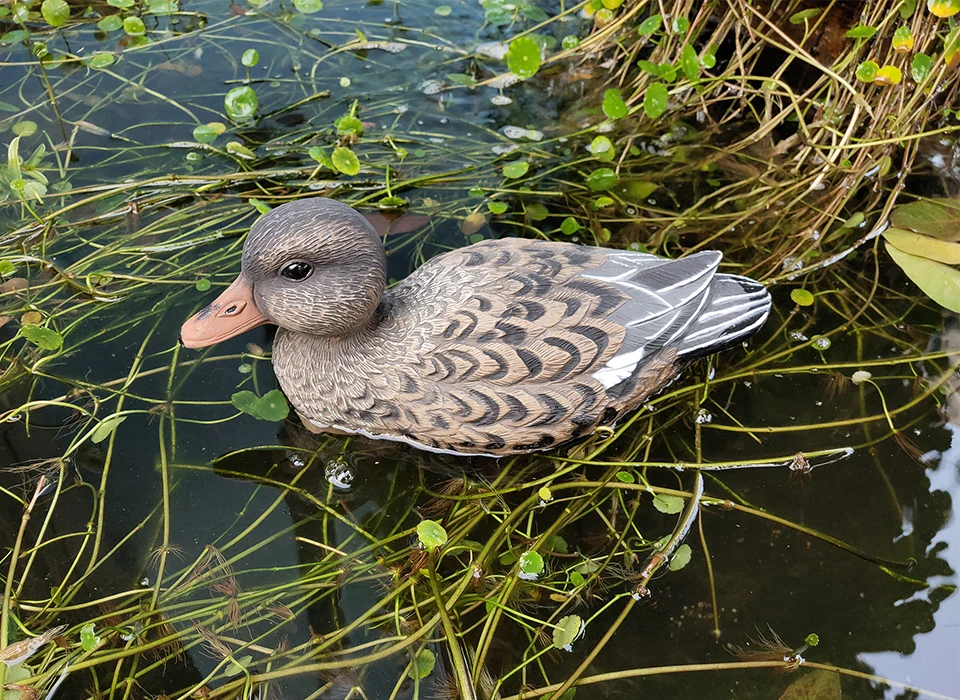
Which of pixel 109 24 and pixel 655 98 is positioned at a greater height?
pixel 109 24

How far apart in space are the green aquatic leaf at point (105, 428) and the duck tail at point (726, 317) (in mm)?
2204

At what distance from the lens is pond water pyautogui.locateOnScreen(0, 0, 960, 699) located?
8.00 feet

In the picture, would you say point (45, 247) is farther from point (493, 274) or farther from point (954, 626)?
point (954, 626)

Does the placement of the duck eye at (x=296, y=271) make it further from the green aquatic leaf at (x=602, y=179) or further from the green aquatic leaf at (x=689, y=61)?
the green aquatic leaf at (x=689, y=61)

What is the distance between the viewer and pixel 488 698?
232 cm

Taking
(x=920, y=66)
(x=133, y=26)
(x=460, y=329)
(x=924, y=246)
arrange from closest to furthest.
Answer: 1. (x=460, y=329)
2. (x=920, y=66)
3. (x=924, y=246)
4. (x=133, y=26)

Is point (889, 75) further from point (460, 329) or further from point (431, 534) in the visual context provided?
point (431, 534)

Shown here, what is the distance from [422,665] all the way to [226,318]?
4.56ft

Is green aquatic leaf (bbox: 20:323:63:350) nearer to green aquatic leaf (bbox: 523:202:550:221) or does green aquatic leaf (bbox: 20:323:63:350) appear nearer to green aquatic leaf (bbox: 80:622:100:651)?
green aquatic leaf (bbox: 80:622:100:651)

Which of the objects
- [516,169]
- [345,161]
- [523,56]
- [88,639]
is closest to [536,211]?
[516,169]

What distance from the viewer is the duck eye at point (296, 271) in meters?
2.55

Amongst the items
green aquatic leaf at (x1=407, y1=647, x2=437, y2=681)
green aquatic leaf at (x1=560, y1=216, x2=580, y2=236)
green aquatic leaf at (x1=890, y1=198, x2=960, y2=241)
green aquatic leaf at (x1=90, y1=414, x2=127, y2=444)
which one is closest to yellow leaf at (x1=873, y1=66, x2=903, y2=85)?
green aquatic leaf at (x1=890, y1=198, x2=960, y2=241)

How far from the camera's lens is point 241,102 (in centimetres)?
389

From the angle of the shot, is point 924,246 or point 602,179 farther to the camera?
point 602,179
